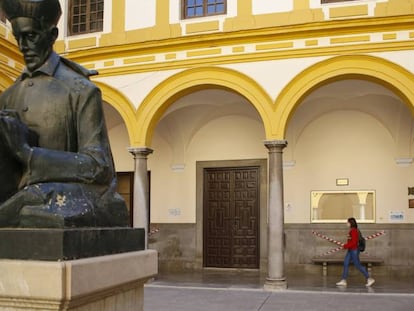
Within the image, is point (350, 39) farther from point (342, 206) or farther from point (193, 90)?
point (342, 206)

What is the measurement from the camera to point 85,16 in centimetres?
1385

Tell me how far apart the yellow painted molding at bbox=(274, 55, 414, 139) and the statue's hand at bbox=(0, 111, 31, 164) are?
951cm

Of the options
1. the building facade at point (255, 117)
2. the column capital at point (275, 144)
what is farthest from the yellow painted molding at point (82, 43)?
the column capital at point (275, 144)

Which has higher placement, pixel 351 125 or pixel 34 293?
pixel 351 125

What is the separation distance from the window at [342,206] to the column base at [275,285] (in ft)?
11.9

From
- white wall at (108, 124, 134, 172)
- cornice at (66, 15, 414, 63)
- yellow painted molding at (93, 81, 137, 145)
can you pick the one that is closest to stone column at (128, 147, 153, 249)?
yellow painted molding at (93, 81, 137, 145)

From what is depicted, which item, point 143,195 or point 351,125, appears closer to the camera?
point 143,195

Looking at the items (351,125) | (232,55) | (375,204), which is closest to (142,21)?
(232,55)

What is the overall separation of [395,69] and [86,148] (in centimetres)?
972

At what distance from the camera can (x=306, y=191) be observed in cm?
1484

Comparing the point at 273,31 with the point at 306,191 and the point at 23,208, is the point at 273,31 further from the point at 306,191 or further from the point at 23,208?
the point at 23,208

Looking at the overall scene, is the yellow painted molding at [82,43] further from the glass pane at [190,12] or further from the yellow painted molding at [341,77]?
the yellow painted molding at [341,77]

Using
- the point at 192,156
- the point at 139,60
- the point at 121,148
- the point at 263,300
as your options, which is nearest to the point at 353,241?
the point at 263,300

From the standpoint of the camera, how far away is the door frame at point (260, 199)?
14781 millimetres
